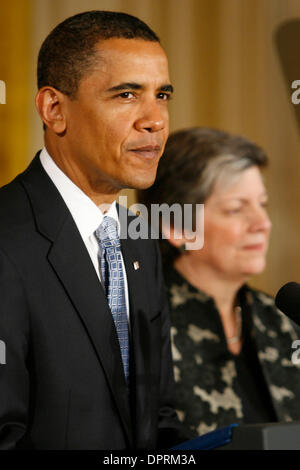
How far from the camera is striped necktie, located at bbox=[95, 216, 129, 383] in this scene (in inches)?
43.2

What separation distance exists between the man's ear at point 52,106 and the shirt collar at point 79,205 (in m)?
0.07

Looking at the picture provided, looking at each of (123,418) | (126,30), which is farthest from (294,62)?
(123,418)

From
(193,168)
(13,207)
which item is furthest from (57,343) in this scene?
(193,168)

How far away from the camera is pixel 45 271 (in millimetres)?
1020

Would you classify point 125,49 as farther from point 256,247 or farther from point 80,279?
point 256,247

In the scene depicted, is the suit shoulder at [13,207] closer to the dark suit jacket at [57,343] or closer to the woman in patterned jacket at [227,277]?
the dark suit jacket at [57,343]

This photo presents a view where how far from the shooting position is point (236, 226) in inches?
68.7

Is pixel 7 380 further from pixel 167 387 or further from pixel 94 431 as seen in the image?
pixel 167 387

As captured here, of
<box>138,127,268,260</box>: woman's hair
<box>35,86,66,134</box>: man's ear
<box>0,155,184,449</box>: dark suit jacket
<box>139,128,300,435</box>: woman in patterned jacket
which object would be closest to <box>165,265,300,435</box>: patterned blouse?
<box>139,128,300,435</box>: woman in patterned jacket

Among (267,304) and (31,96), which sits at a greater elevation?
(31,96)

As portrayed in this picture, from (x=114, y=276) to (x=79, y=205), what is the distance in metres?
0.12

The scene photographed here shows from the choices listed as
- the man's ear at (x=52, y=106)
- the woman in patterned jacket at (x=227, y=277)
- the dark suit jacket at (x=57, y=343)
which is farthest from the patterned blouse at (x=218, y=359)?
the man's ear at (x=52, y=106)

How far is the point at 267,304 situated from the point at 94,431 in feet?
2.73

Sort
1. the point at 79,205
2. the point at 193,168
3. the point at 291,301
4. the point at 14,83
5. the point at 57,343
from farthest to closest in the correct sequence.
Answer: the point at 193,168 < the point at 14,83 < the point at 79,205 < the point at 57,343 < the point at 291,301
